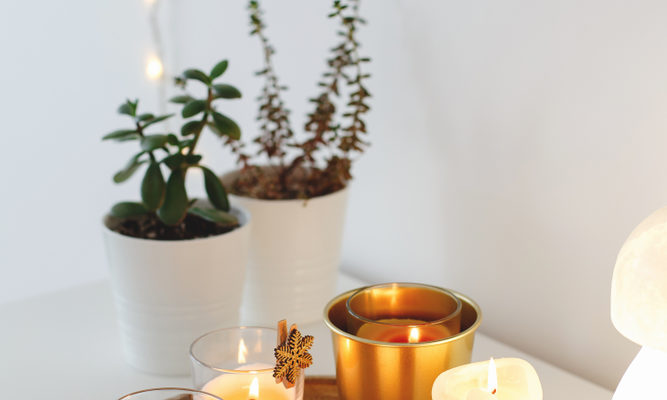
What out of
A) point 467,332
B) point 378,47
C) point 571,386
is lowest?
point 571,386

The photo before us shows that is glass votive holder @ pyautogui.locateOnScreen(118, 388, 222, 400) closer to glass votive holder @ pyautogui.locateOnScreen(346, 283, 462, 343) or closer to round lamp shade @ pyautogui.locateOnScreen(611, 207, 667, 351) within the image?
glass votive holder @ pyautogui.locateOnScreen(346, 283, 462, 343)

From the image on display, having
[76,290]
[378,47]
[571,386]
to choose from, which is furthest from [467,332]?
[76,290]

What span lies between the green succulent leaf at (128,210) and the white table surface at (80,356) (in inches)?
5.9

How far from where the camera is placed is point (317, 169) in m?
0.76

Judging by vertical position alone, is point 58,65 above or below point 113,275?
above

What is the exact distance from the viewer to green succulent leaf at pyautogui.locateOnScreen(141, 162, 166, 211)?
0.63 metres

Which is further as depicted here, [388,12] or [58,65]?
[58,65]

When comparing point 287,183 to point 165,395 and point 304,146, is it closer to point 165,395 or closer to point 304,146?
point 304,146

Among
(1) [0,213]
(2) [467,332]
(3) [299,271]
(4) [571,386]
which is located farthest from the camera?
(1) [0,213]

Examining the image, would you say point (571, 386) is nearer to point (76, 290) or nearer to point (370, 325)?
point (370, 325)

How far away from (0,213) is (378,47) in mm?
695

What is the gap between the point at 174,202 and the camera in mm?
641

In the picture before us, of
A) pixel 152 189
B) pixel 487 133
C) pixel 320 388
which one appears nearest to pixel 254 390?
pixel 320 388

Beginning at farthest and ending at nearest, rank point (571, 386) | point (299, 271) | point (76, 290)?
point (76, 290) → point (299, 271) → point (571, 386)
